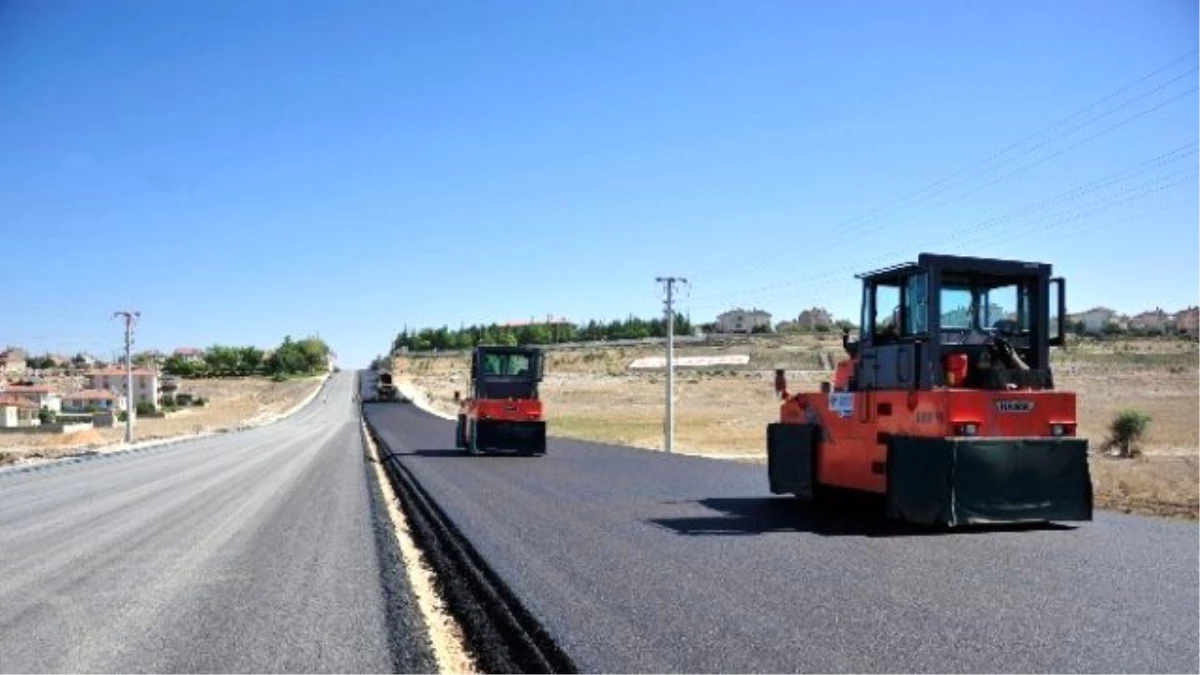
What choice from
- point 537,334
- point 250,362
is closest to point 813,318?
point 537,334

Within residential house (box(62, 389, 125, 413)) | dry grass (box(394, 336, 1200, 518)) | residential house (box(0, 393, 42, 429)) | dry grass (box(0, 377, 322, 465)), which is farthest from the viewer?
residential house (box(62, 389, 125, 413))

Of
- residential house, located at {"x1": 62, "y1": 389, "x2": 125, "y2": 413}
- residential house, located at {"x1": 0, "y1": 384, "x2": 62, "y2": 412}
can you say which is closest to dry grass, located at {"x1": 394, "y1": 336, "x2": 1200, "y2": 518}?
residential house, located at {"x1": 62, "y1": 389, "x2": 125, "y2": 413}

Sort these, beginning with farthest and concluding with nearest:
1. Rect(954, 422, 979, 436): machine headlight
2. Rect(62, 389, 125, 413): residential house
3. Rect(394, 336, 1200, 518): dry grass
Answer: Rect(62, 389, 125, 413): residential house < Rect(394, 336, 1200, 518): dry grass < Rect(954, 422, 979, 436): machine headlight

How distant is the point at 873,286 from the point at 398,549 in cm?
655

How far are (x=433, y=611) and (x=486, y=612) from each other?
59cm

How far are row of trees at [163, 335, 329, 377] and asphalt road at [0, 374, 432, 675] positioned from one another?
168 meters

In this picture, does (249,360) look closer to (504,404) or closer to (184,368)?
(184,368)

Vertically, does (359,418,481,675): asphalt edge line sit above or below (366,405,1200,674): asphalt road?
below

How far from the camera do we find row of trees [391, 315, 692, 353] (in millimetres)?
168625

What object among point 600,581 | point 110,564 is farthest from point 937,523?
point 110,564

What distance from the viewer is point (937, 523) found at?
11.9 metres

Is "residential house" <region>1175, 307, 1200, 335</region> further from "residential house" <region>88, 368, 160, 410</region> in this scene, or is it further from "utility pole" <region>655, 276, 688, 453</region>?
"residential house" <region>88, 368, 160, 410</region>

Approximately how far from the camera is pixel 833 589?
8438 millimetres

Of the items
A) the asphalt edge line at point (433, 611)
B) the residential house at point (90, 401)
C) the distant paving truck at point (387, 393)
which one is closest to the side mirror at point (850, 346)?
the asphalt edge line at point (433, 611)
